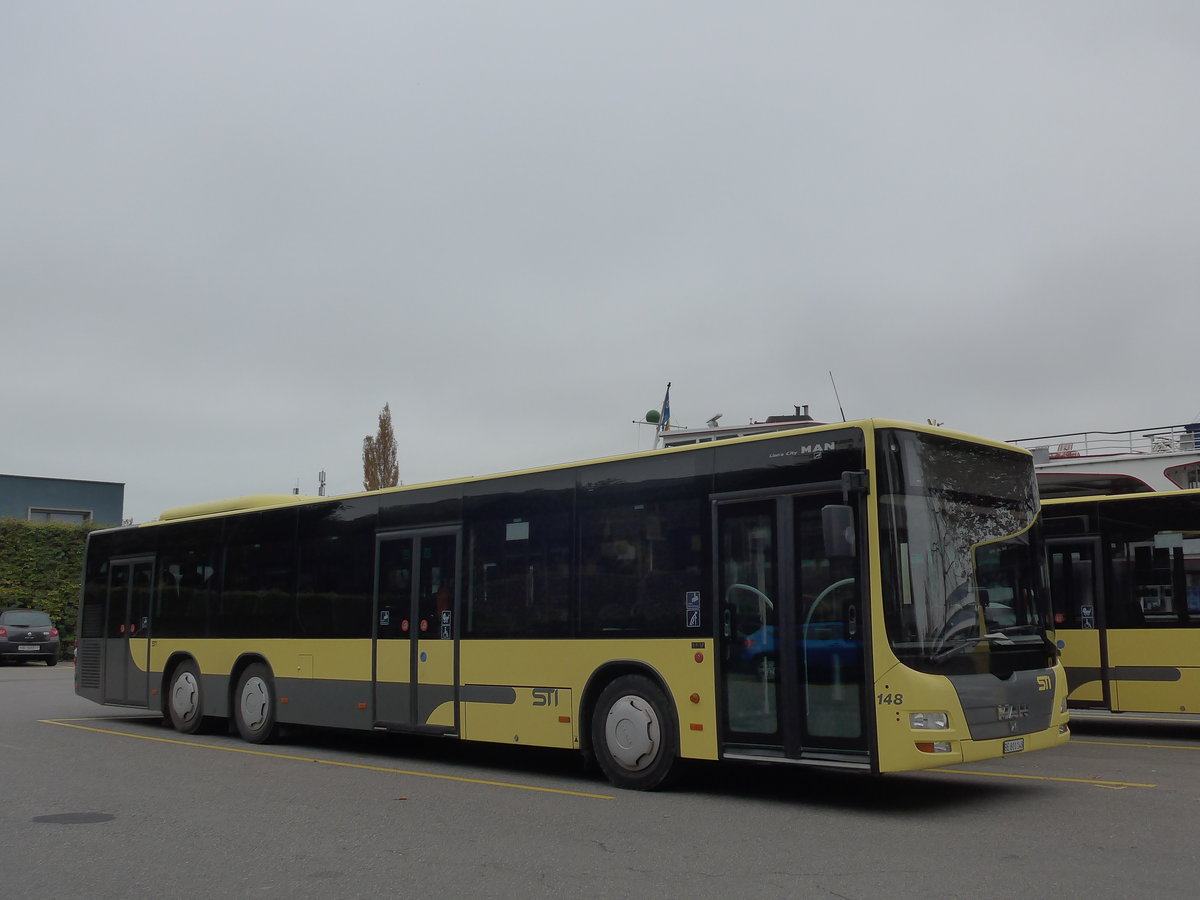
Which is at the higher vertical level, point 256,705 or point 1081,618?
point 1081,618

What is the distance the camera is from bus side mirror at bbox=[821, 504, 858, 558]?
8750 millimetres

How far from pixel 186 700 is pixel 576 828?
9.48 meters

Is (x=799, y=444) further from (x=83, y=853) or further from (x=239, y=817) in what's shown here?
(x=83, y=853)

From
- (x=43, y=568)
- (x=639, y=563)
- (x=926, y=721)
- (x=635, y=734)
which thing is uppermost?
(x=43, y=568)

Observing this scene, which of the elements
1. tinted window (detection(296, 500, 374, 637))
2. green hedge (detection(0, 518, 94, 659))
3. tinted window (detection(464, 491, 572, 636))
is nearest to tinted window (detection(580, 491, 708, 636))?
tinted window (detection(464, 491, 572, 636))

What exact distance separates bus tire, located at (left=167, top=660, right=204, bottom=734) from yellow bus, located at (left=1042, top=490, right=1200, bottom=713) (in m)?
11.2

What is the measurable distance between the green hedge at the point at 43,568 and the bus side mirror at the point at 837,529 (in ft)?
105

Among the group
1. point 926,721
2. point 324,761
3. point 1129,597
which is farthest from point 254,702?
point 1129,597

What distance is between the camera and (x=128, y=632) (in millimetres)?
17344

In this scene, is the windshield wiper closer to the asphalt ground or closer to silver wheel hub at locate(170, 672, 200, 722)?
the asphalt ground

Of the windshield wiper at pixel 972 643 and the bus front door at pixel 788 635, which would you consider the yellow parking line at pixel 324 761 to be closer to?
the bus front door at pixel 788 635

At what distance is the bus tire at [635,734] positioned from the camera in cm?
1008

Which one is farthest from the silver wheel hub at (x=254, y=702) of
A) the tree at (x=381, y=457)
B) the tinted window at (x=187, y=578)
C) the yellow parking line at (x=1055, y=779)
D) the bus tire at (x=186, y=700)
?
the tree at (x=381, y=457)

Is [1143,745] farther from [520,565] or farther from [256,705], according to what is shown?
[256,705]
